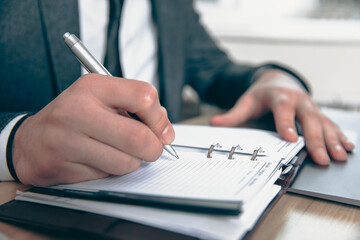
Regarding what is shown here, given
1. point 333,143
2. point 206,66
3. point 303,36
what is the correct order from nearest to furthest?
point 333,143
point 206,66
point 303,36

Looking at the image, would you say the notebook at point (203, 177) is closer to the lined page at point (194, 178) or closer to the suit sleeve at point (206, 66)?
the lined page at point (194, 178)

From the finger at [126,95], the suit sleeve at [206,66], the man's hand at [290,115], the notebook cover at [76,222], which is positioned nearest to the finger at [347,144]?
the man's hand at [290,115]

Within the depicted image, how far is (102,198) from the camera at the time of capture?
12.4 inches

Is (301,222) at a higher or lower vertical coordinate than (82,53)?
lower

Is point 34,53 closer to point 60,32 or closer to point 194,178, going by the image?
point 60,32

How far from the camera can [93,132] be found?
1.06 feet

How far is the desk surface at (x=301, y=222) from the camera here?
0.29m

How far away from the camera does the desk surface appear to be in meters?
0.29

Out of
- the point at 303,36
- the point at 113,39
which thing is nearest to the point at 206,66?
the point at 113,39

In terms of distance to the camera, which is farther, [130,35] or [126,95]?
[130,35]

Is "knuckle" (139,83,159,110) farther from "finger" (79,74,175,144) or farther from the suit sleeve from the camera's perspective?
the suit sleeve

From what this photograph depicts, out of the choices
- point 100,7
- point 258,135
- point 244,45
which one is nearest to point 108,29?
point 100,7

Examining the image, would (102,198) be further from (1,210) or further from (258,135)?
(258,135)

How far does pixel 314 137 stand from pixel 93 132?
377 mm
